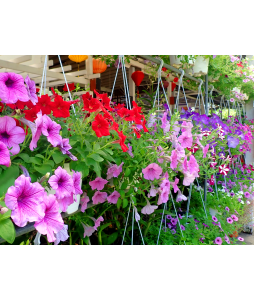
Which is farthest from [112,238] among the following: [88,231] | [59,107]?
[59,107]

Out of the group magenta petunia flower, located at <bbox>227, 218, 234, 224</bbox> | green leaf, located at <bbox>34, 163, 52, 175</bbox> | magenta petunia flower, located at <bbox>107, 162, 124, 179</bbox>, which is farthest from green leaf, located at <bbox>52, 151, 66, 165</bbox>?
magenta petunia flower, located at <bbox>227, 218, 234, 224</bbox>

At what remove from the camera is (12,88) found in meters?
0.47

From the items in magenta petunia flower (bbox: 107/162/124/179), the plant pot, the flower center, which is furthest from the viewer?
the plant pot

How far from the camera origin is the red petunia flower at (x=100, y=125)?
0.67m

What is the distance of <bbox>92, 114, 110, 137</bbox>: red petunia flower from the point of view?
67cm

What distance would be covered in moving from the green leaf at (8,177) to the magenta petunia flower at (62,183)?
0.27 feet

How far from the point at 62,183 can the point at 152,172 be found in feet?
1.53

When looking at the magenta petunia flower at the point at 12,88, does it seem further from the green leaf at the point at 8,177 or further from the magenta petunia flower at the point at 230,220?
the magenta petunia flower at the point at 230,220

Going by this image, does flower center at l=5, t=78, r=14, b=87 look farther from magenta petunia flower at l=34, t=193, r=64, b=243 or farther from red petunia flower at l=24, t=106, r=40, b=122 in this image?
magenta petunia flower at l=34, t=193, r=64, b=243

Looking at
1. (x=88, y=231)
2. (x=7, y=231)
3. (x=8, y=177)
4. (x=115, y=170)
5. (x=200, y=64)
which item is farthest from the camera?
(x=200, y=64)

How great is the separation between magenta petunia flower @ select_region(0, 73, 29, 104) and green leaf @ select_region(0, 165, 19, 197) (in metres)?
0.14

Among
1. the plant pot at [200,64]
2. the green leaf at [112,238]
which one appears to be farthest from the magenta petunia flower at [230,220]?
the plant pot at [200,64]

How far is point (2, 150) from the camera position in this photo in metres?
0.44

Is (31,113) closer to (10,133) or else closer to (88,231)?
(10,133)
